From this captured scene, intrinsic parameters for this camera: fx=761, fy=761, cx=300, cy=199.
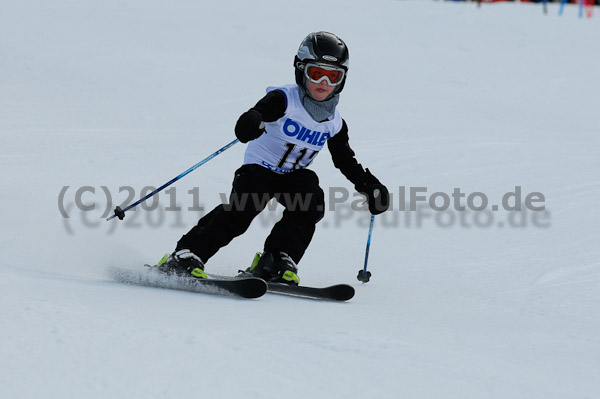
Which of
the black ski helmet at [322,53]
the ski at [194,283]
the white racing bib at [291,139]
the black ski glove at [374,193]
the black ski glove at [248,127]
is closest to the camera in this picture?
the ski at [194,283]

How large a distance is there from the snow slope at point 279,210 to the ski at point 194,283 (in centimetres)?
11

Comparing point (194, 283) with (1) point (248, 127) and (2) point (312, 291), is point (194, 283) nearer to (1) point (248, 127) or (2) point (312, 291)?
(2) point (312, 291)

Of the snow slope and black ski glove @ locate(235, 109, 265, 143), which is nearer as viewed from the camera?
the snow slope

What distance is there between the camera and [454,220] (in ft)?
19.7

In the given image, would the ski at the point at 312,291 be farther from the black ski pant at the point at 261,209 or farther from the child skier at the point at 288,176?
the black ski pant at the point at 261,209

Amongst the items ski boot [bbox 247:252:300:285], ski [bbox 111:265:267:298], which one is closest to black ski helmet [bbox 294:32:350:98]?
ski boot [bbox 247:252:300:285]

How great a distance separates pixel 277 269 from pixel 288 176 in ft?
1.76

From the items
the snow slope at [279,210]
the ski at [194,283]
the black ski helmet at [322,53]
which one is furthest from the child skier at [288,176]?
the snow slope at [279,210]

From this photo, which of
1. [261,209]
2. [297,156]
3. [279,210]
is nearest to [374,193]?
[297,156]

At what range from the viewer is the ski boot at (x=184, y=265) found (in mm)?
3844

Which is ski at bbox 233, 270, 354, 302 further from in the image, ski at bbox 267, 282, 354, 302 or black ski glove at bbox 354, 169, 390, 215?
black ski glove at bbox 354, 169, 390, 215

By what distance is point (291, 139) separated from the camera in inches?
163

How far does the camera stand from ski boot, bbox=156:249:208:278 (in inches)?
151

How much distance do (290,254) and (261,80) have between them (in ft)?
20.8
